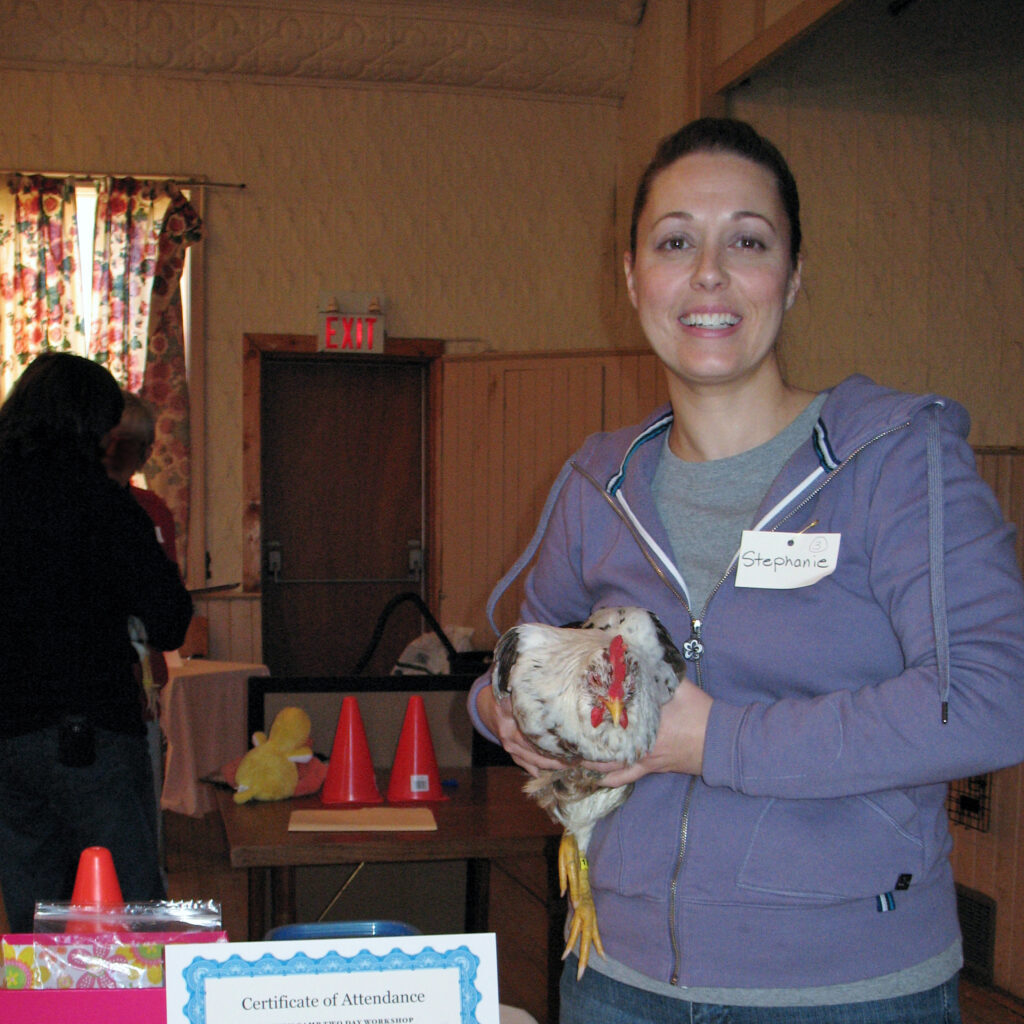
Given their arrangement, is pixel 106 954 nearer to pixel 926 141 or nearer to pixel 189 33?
pixel 926 141

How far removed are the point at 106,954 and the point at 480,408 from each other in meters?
5.27

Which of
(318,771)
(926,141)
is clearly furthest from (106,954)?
(926,141)

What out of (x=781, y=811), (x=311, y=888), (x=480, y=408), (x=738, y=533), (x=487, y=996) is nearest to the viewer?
(x=487, y=996)

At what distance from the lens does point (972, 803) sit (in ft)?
11.7

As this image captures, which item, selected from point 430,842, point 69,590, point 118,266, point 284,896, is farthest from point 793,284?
point 118,266

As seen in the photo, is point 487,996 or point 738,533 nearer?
point 487,996

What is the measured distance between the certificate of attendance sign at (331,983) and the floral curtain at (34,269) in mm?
5360

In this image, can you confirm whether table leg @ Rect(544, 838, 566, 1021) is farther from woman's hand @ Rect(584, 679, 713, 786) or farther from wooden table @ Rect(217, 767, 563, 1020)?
woman's hand @ Rect(584, 679, 713, 786)

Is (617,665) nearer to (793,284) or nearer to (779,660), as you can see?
(779,660)

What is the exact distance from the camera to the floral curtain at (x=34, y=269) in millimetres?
5516

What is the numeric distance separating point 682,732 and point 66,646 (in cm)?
153

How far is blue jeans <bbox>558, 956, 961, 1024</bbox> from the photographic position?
948 mm

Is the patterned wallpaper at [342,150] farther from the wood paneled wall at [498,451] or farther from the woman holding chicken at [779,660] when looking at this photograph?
the woman holding chicken at [779,660]

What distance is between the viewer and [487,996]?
78 cm
